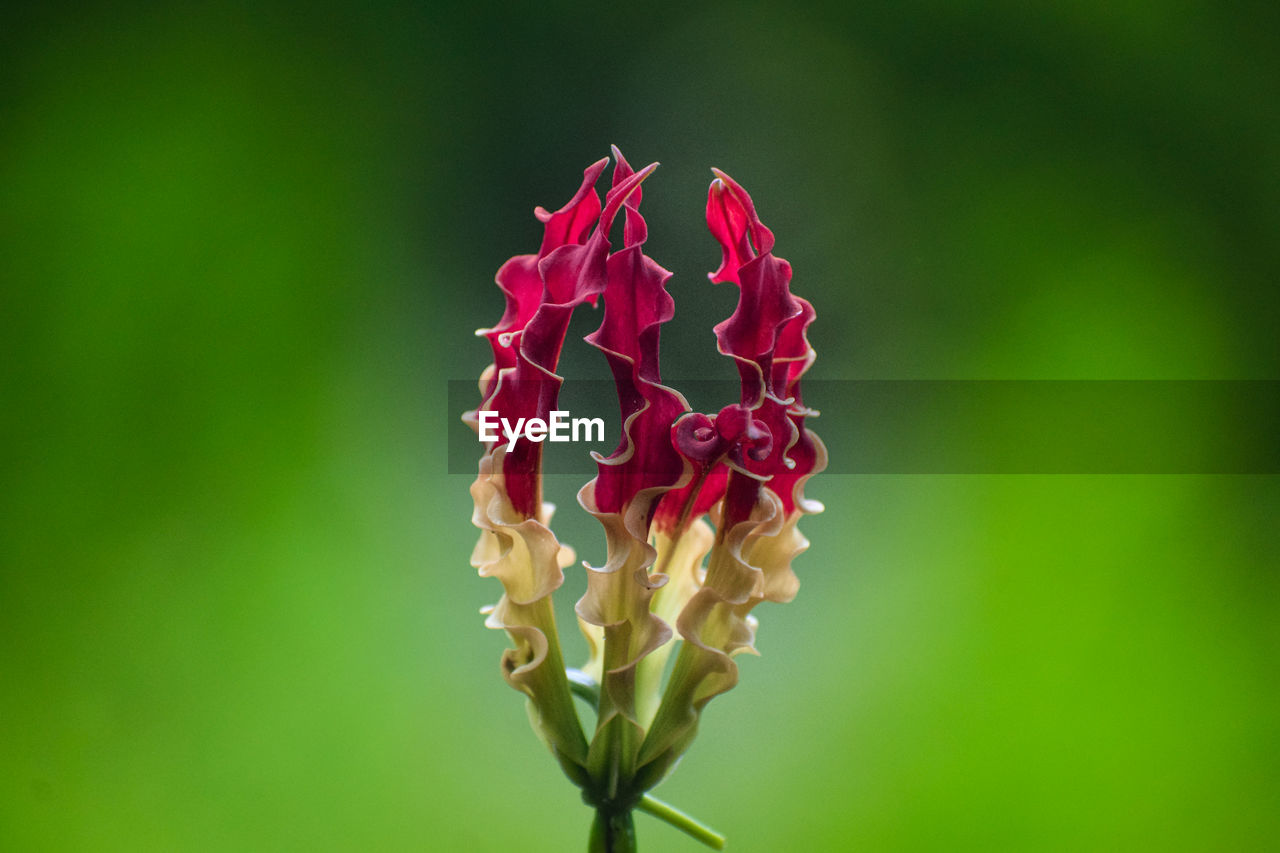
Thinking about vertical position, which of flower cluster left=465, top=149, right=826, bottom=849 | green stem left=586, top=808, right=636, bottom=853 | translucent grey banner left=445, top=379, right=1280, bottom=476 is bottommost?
green stem left=586, top=808, right=636, bottom=853

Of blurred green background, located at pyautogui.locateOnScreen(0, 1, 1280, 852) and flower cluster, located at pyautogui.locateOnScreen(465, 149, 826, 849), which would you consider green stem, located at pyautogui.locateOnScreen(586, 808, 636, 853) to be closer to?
flower cluster, located at pyautogui.locateOnScreen(465, 149, 826, 849)

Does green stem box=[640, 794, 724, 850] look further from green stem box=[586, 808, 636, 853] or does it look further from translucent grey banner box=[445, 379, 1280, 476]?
translucent grey banner box=[445, 379, 1280, 476]

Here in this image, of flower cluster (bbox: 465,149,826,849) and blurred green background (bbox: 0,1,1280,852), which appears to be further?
blurred green background (bbox: 0,1,1280,852)

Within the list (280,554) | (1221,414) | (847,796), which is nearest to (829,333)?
(1221,414)

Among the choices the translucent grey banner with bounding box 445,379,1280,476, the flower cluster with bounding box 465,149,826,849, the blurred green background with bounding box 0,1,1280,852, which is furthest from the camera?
the translucent grey banner with bounding box 445,379,1280,476

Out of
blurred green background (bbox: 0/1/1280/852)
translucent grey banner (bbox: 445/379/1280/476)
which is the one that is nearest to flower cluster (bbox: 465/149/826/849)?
translucent grey banner (bbox: 445/379/1280/476)

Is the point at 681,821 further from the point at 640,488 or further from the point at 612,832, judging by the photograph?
the point at 640,488

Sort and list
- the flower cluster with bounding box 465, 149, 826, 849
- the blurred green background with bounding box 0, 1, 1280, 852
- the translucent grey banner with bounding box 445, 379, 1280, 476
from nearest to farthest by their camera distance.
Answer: the flower cluster with bounding box 465, 149, 826, 849
the blurred green background with bounding box 0, 1, 1280, 852
the translucent grey banner with bounding box 445, 379, 1280, 476

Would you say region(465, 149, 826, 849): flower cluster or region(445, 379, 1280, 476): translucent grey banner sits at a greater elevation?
region(445, 379, 1280, 476): translucent grey banner
